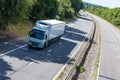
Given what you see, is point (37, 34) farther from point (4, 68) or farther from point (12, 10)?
point (4, 68)

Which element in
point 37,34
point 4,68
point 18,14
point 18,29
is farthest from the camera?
point 18,29

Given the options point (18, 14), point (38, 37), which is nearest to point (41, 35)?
point (38, 37)

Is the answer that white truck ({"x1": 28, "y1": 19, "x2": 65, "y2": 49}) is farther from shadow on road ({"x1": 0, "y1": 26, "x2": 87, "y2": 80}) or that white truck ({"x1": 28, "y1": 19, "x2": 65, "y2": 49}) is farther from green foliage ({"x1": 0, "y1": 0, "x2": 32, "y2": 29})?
green foliage ({"x1": 0, "y1": 0, "x2": 32, "y2": 29})

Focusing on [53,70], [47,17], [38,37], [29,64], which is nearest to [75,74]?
[53,70]

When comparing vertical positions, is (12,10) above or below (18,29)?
above

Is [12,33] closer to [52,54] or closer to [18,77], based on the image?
[52,54]

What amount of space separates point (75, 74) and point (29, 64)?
398cm

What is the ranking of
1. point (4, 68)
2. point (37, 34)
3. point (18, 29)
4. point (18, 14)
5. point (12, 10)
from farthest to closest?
1. point (18, 29)
2. point (18, 14)
3. point (12, 10)
4. point (37, 34)
5. point (4, 68)

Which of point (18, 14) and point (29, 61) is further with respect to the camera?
point (18, 14)

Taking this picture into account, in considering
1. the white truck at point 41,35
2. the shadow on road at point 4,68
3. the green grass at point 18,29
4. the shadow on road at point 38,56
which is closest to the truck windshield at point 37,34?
the white truck at point 41,35

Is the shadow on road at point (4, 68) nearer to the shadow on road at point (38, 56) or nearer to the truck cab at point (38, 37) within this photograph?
the shadow on road at point (38, 56)

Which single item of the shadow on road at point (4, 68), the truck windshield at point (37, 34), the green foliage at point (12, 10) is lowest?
the shadow on road at point (4, 68)

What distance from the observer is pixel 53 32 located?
39.8 metres

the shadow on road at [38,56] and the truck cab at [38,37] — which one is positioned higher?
the truck cab at [38,37]
